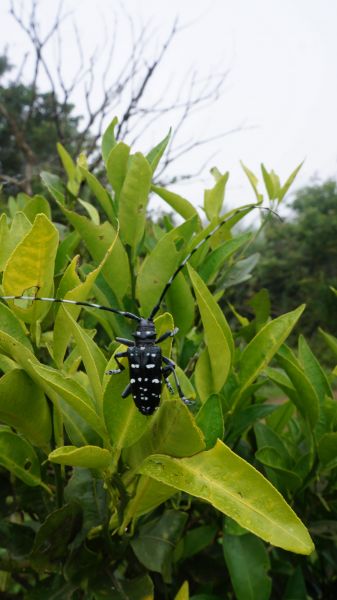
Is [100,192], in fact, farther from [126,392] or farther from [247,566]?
[247,566]

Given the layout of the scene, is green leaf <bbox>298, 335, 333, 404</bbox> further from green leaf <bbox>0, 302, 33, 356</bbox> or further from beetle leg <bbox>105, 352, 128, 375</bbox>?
green leaf <bbox>0, 302, 33, 356</bbox>

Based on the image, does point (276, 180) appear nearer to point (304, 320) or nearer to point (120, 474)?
point (120, 474)

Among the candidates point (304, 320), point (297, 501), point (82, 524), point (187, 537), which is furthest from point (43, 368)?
point (304, 320)

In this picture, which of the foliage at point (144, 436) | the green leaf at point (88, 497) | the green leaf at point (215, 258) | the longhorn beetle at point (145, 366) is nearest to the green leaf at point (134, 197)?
the foliage at point (144, 436)

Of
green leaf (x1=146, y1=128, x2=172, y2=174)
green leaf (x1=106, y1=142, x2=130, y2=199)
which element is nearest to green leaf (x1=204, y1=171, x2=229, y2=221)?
green leaf (x1=146, y1=128, x2=172, y2=174)

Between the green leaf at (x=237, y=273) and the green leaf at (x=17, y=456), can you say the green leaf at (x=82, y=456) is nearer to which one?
the green leaf at (x=17, y=456)

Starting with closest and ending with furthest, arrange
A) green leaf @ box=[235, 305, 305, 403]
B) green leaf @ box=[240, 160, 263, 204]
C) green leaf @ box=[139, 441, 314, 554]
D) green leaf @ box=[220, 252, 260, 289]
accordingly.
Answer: green leaf @ box=[139, 441, 314, 554] → green leaf @ box=[235, 305, 305, 403] → green leaf @ box=[220, 252, 260, 289] → green leaf @ box=[240, 160, 263, 204]
